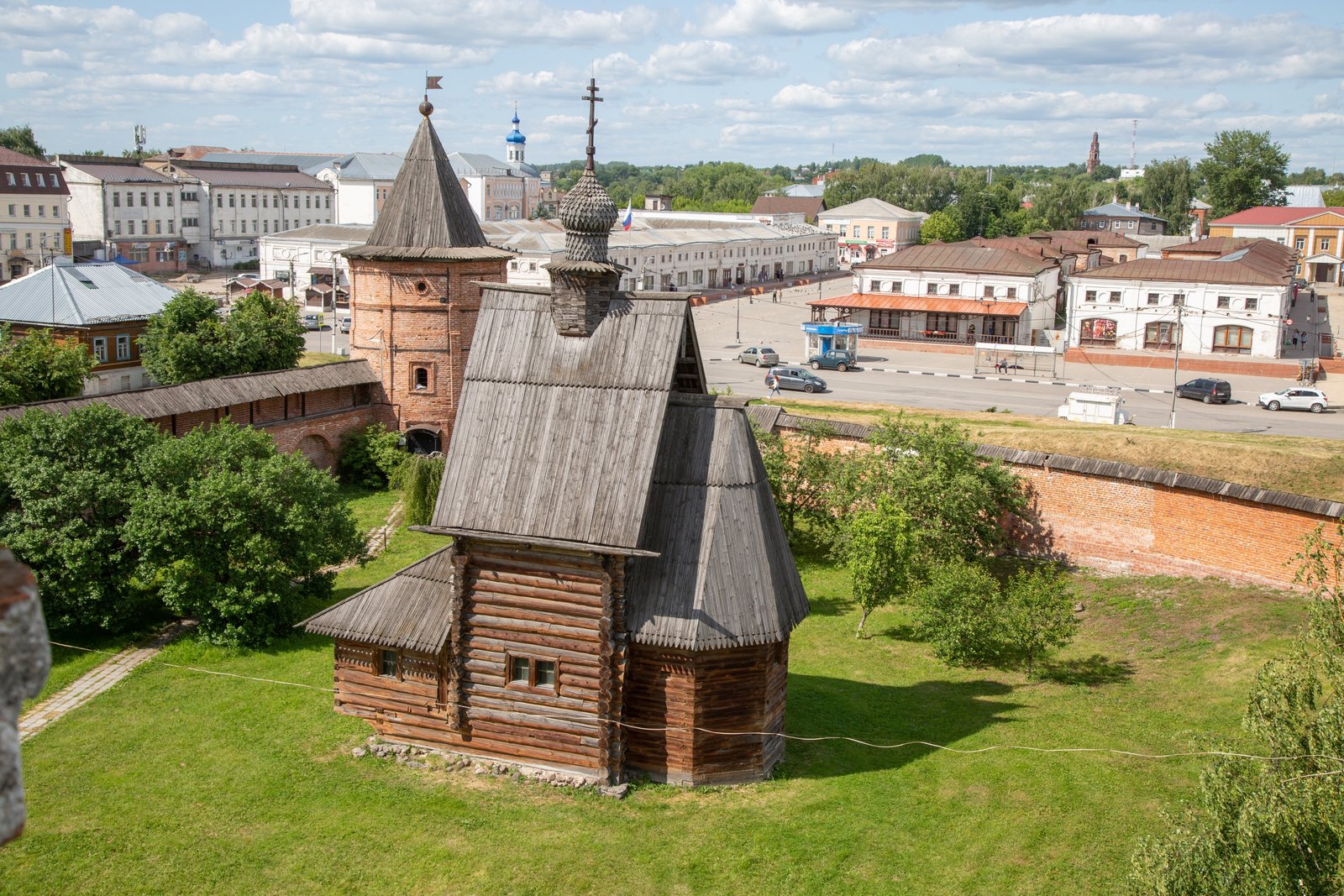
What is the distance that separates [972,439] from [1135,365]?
2570 cm

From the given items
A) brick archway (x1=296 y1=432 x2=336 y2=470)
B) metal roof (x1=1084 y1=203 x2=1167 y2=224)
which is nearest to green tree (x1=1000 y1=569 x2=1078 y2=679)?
brick archway (x1=296 y1=432 x2=336 y2=470)

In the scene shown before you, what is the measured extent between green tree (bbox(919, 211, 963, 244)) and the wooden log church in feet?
267

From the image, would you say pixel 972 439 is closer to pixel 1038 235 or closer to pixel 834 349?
pixel 834 349

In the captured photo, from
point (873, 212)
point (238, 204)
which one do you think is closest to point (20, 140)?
point (238, 204)

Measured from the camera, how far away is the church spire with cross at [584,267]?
17.6 m

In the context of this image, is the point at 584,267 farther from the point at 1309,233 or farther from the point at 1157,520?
the point at 1309,233

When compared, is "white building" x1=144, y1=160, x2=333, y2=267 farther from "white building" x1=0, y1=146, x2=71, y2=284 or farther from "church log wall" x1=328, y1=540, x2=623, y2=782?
"church log wall" x1=328, y1=540, x2=623, y2=782

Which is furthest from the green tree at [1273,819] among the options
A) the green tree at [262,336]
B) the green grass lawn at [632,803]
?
the green tree at [262,336]

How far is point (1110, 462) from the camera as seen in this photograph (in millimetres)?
27188

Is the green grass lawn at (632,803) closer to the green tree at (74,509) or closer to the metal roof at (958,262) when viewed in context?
the green tree at (74,509)

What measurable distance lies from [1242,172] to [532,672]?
319 feet

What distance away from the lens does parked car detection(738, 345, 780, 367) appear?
168ft

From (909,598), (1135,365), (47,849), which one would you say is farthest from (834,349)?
(47,849)

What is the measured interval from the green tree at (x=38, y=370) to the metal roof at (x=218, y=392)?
3.19 m
